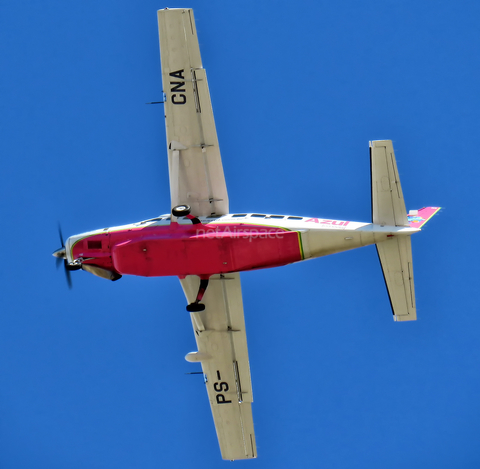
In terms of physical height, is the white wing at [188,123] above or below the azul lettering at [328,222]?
above

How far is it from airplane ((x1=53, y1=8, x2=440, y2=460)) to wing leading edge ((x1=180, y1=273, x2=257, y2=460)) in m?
0.92

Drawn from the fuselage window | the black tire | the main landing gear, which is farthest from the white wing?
the black tire

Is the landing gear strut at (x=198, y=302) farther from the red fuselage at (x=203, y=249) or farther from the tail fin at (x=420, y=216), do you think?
the tail fin at (x=420, y=216)

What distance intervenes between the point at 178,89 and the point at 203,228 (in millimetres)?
4175

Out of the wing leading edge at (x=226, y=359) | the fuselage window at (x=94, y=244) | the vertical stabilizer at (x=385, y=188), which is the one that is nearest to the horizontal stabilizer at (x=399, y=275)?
the vertical stabilizer at (x=385, y=188)

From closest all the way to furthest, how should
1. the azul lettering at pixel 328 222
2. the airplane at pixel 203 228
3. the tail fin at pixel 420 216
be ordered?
the airplane at pixel 203 228
the tail fin at pixel 420 216
the azul lettering at pixel 328 222

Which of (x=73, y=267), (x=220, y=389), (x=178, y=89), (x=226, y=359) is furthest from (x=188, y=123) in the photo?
(x=220, y=389)

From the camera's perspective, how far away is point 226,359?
2842 cm

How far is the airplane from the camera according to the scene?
23828 mm

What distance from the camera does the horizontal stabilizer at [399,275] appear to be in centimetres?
2389

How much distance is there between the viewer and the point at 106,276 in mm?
26406

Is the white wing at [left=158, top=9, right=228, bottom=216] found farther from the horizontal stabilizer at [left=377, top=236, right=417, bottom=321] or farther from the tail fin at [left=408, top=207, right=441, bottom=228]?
the tail fin at [left=408, top=207, right=441, bottom=228]

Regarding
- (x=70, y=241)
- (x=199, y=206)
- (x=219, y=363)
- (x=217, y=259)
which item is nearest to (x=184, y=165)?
(x=199, y=206)

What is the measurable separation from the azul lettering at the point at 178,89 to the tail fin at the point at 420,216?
7487 millimetres
